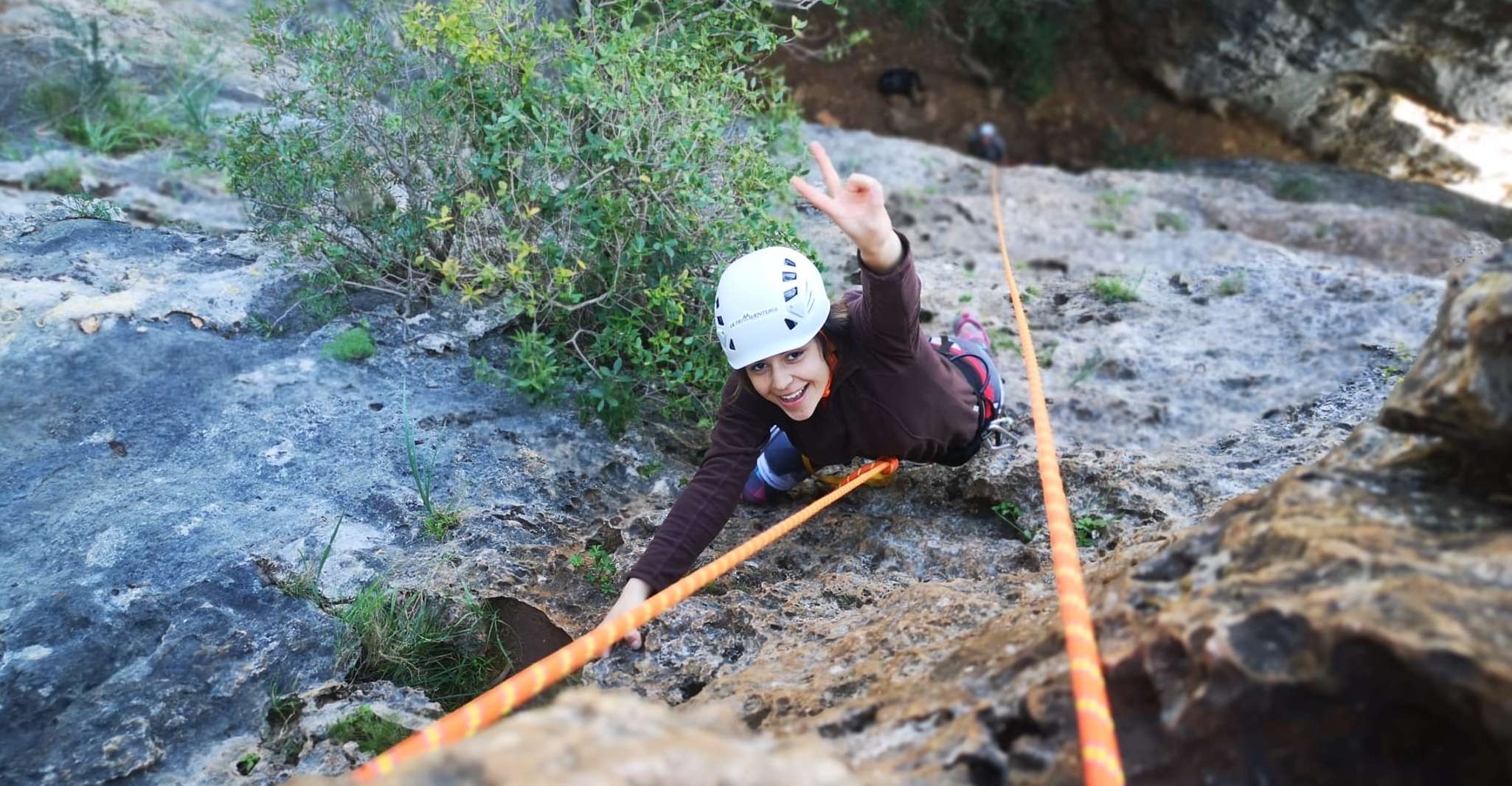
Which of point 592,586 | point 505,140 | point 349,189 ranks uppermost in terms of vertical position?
point 505,140

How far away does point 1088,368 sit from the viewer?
475 centimetres

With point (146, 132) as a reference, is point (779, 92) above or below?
above

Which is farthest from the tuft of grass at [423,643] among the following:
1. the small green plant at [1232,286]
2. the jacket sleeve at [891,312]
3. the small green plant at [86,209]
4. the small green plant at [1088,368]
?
the small green plant at [1232,286]

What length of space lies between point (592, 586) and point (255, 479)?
1.17 meters

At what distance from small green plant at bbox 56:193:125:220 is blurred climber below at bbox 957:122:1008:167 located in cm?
893

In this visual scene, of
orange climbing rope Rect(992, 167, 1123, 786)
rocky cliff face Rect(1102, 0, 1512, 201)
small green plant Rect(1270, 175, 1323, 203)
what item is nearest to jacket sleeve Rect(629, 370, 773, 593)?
orange climbing rope Rect(992, 167, 1123, 786)

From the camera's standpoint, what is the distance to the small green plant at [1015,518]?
3.42m

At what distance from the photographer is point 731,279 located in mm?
3004

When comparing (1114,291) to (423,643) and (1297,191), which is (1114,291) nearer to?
(423,643)

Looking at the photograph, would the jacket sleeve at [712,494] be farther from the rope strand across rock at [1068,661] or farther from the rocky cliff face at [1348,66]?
the rocky cliff face at [1348,66]

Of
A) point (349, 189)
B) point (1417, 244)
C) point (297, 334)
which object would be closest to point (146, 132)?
point (349, 189)

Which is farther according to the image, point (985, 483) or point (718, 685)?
point (985, 483)

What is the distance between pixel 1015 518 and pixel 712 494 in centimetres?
122

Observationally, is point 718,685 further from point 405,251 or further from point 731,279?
point 405,251
